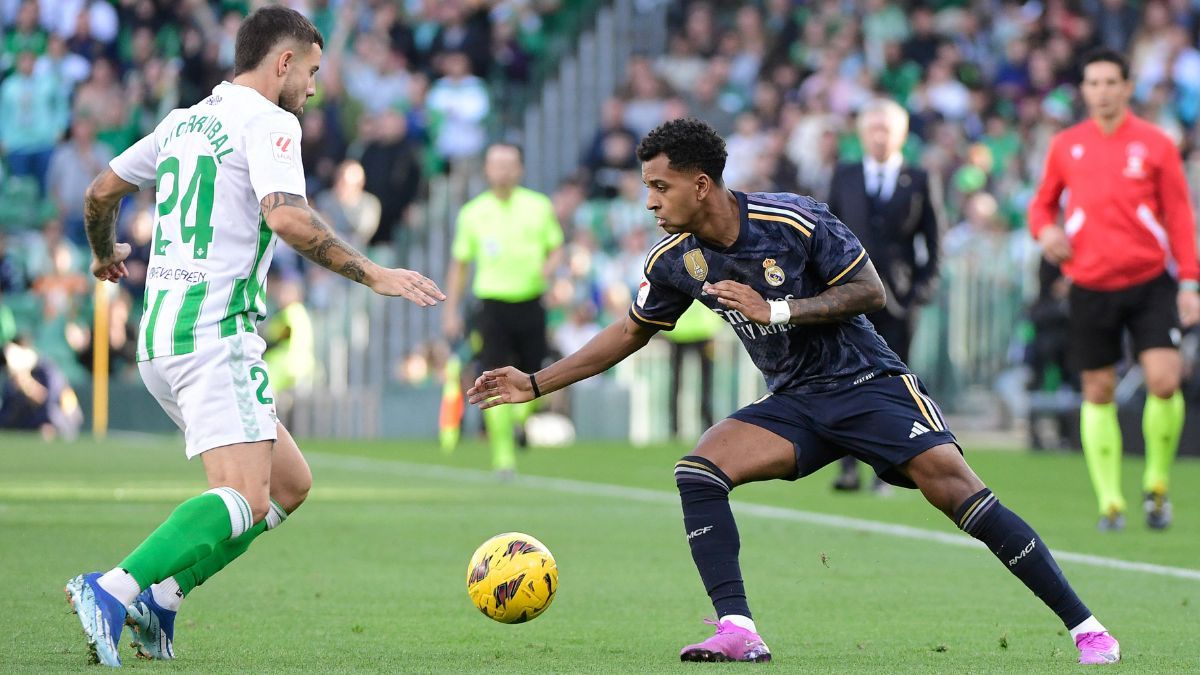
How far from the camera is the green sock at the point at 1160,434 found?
11.4 metres

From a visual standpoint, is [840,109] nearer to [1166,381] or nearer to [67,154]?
[67,154]

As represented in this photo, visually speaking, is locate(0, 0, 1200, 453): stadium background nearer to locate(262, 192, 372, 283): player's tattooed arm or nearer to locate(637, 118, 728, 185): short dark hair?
locate(637, 118, 728, 185): short dark hair

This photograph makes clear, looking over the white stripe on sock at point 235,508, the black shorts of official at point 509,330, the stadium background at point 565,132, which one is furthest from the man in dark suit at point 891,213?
the stadium background at point 565,132

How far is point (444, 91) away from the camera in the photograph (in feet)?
88.6

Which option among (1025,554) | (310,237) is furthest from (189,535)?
(1025,554)

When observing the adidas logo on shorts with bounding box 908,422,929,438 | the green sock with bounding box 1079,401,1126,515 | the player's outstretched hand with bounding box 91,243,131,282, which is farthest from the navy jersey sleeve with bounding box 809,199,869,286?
the green sock with bounding box 1079,401,1126,515

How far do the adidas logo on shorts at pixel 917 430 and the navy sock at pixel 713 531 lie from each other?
60 centimetres

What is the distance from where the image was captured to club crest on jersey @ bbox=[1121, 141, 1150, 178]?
11180 millimetres

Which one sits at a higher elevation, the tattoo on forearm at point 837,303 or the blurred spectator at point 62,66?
the blurred spectator at point 62,66

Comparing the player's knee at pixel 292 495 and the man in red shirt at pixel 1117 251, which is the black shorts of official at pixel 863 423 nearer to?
the player's knee at pixel 292 495

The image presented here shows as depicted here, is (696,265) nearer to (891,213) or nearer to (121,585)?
(121,585)

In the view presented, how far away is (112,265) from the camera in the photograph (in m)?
6.98

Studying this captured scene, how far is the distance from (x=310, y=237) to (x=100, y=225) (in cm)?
119

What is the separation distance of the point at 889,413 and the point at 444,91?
21.0 meters
